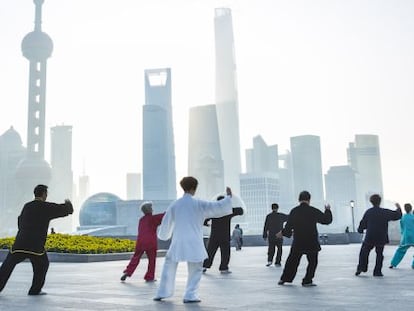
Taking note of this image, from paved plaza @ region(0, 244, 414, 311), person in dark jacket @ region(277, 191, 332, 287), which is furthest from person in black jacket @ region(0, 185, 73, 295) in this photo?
person in dark jacket @ region(277, 191, 332, 287)

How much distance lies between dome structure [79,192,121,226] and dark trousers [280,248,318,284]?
504ft

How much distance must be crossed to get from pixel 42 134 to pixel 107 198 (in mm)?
30329

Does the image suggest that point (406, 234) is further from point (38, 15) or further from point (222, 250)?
point (38, 15)

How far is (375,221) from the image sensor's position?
11812 mm

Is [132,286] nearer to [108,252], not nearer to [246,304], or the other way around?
[246,304]

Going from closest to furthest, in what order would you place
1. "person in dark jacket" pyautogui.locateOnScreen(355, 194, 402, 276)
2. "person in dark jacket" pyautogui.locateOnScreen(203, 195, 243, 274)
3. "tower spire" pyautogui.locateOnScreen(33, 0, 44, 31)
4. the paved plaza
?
1. the paved plaza
2. "person in dark jacket" pyautogui.locateOnScreen(355, 194, 402, 276)
3. "person in dark jacket" pyautogui.locateOnScreen(203, 195, 243, 274)
4. "tower spire" pyautogui.locateOnScreen(33, 0, 44, 31)

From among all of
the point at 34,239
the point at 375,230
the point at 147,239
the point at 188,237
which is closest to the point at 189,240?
the point at 188,237

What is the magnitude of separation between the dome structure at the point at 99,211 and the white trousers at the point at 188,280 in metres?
155

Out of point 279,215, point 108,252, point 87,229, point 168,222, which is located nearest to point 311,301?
point 168,222

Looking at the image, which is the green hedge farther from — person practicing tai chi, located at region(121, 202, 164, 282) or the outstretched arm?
the outstretched arm

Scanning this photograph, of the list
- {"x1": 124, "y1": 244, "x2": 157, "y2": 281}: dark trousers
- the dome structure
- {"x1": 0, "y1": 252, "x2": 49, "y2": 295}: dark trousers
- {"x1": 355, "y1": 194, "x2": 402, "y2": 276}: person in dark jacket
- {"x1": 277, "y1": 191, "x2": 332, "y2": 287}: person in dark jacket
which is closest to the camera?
{"x1": 0, "y1": 252, "x2": 49, "y2": 295}: dark trousers

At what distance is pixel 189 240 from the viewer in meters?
7.72

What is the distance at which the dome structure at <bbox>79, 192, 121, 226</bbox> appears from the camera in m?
160

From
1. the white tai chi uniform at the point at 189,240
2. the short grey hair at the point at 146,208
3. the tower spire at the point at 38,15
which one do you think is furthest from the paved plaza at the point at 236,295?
the tower spire at the point at 38,15
